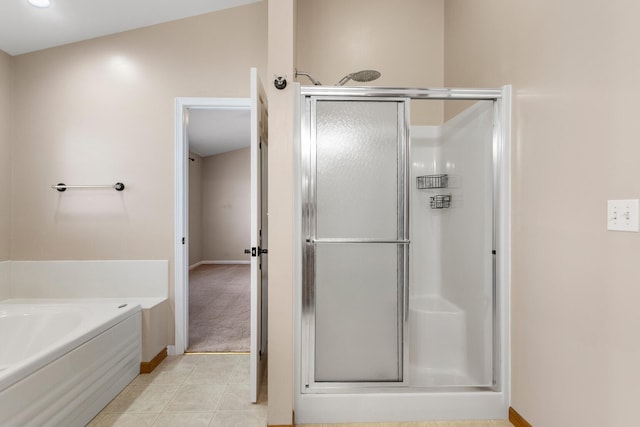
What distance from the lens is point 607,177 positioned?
46.7 inches

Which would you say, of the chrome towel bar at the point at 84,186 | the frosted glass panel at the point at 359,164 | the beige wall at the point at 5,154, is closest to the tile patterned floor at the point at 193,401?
the frosted glass panel at the point at 359,164

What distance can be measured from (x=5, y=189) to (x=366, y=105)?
2.92m

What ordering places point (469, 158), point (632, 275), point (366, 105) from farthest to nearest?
1. point (469, 158)
2. point (366, 105)
3. point (632, 275)

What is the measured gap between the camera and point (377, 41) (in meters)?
2.67

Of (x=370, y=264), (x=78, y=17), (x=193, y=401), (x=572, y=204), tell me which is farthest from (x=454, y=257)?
(x=78, y=17)

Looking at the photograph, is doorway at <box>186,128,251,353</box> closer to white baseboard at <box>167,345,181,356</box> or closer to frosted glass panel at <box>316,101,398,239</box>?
white baseboard at <box>167,345,181,356</box>

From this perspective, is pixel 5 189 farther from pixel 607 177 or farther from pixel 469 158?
pixel 607 177

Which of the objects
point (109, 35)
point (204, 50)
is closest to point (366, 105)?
point (204, 50)

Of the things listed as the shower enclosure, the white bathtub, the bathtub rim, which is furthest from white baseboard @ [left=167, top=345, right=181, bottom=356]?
the shower enclosure

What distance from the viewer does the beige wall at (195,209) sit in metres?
6.69

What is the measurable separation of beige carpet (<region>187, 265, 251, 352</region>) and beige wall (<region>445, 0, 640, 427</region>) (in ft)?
7.06

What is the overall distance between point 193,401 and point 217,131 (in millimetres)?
4652

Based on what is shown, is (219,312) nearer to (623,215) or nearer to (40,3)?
(40,3)

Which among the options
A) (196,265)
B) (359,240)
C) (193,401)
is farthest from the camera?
(196,265)
